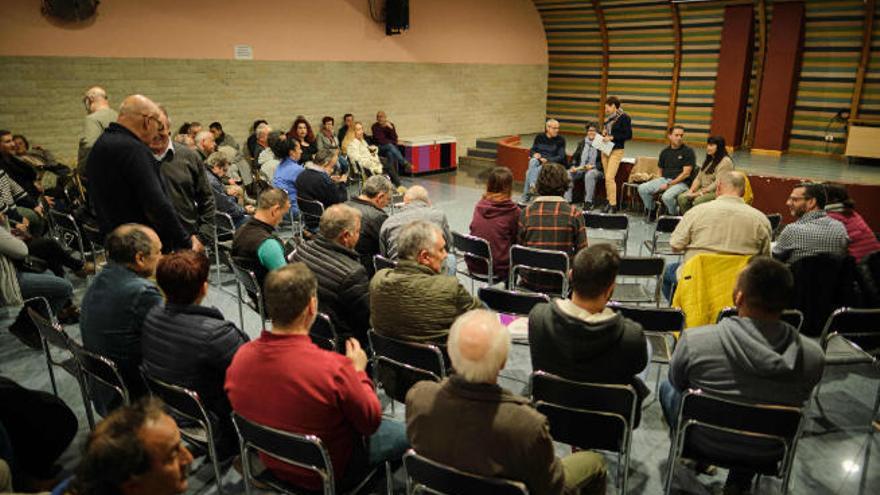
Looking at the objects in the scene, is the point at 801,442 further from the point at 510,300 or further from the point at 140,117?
the point at 140,117

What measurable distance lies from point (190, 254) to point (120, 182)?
3.63ft

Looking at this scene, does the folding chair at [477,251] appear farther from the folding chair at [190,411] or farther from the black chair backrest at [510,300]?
the folding chair at [190,411]

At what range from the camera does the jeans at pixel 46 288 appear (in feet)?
13.0

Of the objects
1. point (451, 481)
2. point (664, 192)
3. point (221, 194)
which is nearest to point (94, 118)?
point (221, 194)

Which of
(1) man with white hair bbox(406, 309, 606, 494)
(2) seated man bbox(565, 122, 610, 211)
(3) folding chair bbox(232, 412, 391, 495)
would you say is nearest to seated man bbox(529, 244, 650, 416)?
(1) man with white hair bbox(406, 309, 606, 494)

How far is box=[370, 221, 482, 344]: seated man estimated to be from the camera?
2.72 m

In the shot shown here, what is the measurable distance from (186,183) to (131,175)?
1.15m

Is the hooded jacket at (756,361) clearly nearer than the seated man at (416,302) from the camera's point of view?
Yes

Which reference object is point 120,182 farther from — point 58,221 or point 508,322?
point 58,221

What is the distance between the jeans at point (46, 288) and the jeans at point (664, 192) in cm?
662

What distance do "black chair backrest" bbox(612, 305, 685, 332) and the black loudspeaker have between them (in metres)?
8.94

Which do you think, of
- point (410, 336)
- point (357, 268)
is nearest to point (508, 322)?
point (410, 336)

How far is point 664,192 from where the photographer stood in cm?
767

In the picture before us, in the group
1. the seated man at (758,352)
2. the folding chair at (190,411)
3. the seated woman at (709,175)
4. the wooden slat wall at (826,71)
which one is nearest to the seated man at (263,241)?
the folding chair at (190,411)
